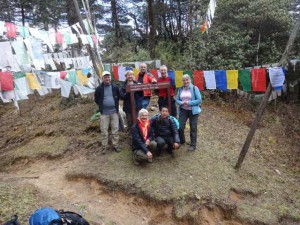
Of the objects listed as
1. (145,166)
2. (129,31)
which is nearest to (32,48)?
(145,166)

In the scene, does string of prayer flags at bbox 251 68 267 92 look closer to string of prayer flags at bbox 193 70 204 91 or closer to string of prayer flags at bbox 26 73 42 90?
string of prayer flags at bbox 193 70 204 91

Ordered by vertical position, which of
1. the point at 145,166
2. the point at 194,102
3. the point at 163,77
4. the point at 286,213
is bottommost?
the point at 286,213

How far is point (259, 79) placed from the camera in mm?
8156

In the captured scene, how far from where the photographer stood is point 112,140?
7.05m

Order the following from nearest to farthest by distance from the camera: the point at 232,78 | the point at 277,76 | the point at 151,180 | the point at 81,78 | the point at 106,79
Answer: the point at 151,180
the point at 106,79
the point at 277,76
the point at 232,78
the point at 81,78

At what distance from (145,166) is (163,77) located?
6.56 feet

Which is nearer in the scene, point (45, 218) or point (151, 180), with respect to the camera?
point (45, 218)

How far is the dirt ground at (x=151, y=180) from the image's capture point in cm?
540

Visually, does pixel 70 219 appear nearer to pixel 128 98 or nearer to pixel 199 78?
pixel 128 98

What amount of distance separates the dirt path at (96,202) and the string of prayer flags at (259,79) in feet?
14.5

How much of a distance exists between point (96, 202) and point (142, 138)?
4.92ft

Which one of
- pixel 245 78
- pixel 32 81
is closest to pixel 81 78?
pixel 32 81

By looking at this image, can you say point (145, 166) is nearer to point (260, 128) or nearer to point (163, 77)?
point (163, 77)

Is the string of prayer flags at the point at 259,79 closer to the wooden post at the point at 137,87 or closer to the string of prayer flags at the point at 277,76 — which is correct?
the string of prayer flags at the point at 277,76
